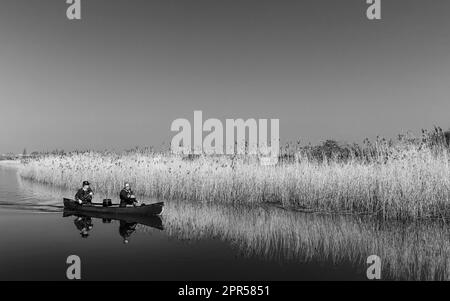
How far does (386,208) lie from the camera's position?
13859mm

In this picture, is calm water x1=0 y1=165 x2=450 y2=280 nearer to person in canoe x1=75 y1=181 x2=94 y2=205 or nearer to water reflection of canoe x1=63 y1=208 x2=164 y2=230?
water reflection of canoe x1=63 y1=208 x2=164 y2=230

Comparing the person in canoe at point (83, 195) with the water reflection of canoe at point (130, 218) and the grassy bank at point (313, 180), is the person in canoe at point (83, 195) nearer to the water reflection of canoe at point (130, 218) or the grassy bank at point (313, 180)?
the water reflection of canoe at point (130, 218)

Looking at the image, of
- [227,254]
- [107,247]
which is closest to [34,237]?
[107,247]

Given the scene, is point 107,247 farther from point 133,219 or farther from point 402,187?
point 402,187

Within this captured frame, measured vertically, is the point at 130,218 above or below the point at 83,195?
below

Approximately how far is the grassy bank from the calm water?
111cm

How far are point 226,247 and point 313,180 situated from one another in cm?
721

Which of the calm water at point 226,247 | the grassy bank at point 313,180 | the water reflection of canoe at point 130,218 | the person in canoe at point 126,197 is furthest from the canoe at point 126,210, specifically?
the grassy bank at point 313,180

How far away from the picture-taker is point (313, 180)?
1638 centimetres

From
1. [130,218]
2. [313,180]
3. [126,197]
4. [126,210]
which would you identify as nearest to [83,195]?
[126,197]

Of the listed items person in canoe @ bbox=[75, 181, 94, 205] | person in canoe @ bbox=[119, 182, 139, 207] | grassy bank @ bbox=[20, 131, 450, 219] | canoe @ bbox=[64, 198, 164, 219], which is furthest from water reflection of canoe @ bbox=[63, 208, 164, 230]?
grassy bank @ bbox=[20, 131, 450, 219]

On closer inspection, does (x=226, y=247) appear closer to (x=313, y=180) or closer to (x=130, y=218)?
(x=130, y=218)

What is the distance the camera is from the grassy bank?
43.7 ft
